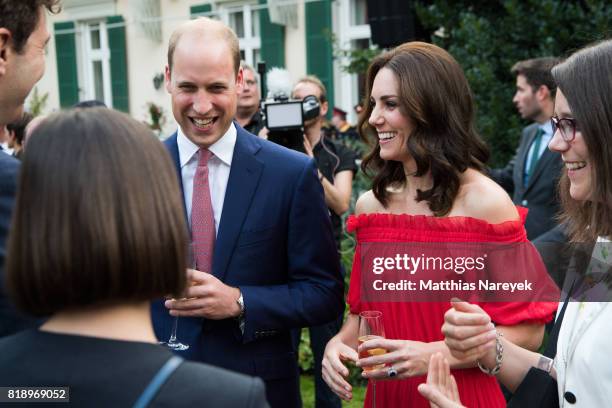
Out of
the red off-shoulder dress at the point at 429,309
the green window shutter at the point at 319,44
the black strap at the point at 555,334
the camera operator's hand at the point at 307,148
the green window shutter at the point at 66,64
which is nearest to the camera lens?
the black strap at the point at 555,334

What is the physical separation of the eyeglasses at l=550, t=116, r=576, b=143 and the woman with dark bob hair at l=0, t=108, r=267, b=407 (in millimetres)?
1189

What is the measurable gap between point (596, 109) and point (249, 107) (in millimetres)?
3777

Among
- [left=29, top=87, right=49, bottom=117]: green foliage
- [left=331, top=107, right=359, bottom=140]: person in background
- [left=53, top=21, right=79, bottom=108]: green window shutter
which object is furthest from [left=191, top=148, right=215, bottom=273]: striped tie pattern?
[left=53, top=21, right=79, bottom=108]: green window shutter

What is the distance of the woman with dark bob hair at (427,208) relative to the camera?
2379 mm

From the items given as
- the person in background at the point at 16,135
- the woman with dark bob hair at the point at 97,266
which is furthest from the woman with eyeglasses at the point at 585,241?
the person in background at the point at 16,135

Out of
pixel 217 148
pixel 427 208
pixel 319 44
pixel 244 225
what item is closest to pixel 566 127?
pixel 427 208

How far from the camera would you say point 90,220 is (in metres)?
1.09

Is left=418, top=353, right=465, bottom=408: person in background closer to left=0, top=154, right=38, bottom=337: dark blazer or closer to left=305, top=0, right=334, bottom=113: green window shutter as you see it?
left=0, top=154, right=38, bottom=337: dark blazer

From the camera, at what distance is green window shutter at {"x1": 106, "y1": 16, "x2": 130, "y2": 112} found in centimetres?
1521

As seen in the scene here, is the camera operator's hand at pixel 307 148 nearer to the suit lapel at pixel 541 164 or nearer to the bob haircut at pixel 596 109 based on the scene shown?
the suit lapel at pixel 541 164

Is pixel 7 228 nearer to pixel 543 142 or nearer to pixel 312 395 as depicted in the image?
pixel 312 395

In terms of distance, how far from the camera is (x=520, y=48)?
22.6ft

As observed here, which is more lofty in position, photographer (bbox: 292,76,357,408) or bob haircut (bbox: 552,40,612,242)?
bob haircut (bbox: 552,40,612,242)

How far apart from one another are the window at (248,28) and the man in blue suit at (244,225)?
10.5 m
